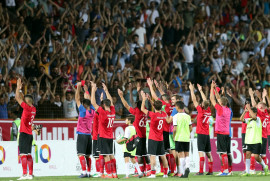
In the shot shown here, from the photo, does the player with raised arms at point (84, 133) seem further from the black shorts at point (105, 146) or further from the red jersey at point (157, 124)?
the red jersey at point (157, 124)

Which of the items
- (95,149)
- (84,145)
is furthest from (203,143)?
(84,145)

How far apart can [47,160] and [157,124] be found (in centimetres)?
481

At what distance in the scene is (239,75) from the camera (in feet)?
90.6

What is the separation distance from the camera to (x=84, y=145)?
18.8m

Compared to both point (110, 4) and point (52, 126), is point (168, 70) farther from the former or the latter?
point (52, 126)

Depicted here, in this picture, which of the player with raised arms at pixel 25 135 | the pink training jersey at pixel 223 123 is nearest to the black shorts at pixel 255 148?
the pink training jersey at pixel 223 123

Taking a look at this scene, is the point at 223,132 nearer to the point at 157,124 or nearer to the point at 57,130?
the point at 157,124

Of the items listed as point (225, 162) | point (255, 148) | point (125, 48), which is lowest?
point (225, 162)

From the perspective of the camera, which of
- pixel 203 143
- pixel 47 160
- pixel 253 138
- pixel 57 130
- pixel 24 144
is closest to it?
pixel 24 144

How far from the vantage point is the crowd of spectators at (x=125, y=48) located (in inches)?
915

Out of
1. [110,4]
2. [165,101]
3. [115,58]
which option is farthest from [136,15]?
[165,101]

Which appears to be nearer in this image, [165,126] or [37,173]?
[165,126]

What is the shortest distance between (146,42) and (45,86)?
20.9ft

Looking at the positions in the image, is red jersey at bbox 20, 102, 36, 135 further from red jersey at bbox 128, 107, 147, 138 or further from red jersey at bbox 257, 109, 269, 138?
red jersey at bbox 257, 109, 269, 138
